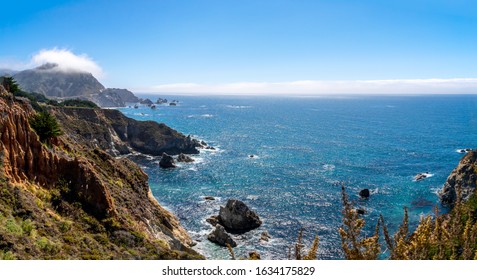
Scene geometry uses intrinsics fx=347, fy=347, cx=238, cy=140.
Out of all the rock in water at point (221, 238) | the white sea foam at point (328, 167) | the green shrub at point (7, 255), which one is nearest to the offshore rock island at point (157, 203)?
the green shrub at point (7, 255)

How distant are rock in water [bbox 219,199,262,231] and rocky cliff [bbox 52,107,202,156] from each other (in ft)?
207

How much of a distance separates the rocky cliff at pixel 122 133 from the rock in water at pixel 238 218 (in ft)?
207

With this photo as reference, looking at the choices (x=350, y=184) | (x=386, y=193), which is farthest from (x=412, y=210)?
(x=350, y=184)

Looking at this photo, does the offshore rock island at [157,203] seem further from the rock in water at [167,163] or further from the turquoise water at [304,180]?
the rock in water at [167,163]

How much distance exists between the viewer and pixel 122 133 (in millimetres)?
126812

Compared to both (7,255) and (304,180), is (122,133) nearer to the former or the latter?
(304,180)

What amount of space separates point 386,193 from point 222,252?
148 feet

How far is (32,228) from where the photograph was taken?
23.3m

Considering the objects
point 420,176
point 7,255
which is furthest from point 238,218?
point 420,176

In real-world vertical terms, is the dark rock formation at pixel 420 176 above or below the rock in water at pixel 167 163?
below

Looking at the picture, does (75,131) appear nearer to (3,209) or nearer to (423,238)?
(3,209)

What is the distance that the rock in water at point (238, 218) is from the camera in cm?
6122
